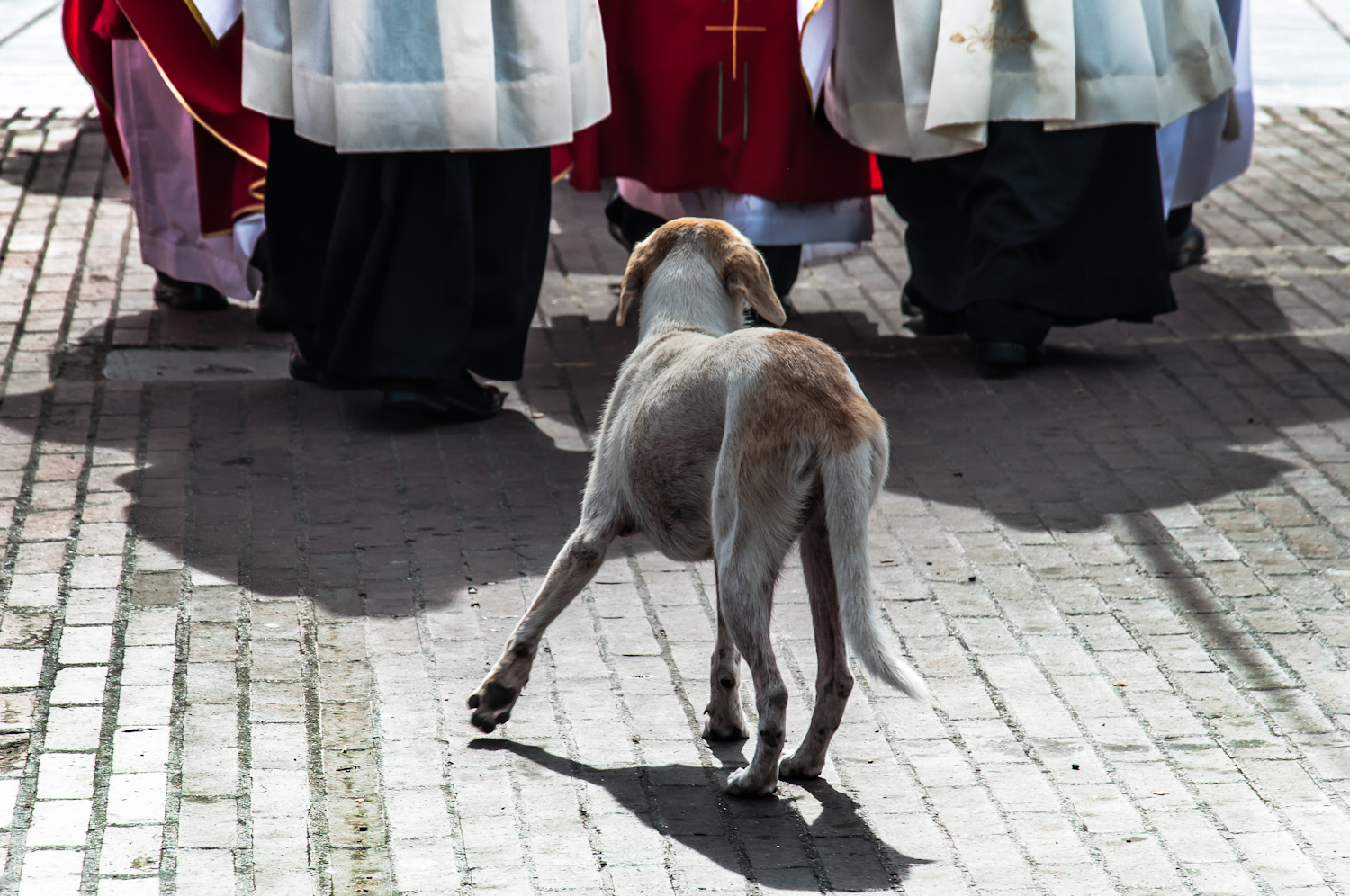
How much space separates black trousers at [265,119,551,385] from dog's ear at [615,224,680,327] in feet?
6.65

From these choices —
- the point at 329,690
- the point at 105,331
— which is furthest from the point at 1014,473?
the point at 105,331

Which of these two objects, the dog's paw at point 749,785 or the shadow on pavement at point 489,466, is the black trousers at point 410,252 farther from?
the dog's paw at point 749,785

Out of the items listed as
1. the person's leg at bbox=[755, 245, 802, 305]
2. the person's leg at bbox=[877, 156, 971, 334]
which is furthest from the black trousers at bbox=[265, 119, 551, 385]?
the person's leg at bbox=[877, 156, 971, 334]

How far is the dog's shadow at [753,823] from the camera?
3.41 m

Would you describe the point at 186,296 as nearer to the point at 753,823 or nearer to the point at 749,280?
the point at 749,280

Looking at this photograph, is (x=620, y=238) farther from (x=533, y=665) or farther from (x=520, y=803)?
(x=520, y=803)

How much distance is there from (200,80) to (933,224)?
3.32m

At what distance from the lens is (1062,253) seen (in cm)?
689

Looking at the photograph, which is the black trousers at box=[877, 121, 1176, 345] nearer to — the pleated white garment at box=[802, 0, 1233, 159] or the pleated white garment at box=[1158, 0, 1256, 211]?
the pleated white garment at box=[802, 0, 1233, 159]

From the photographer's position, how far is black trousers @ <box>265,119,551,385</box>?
6.08 meters

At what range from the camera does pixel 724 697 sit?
3.98m

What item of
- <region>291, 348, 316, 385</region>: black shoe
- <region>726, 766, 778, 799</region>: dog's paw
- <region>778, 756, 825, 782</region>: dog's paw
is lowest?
<region>291, 348, 316, 385</region>: black shoe

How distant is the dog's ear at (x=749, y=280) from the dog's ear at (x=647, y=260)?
183 mm

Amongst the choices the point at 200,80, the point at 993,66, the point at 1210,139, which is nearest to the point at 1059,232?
the point at 993,66
